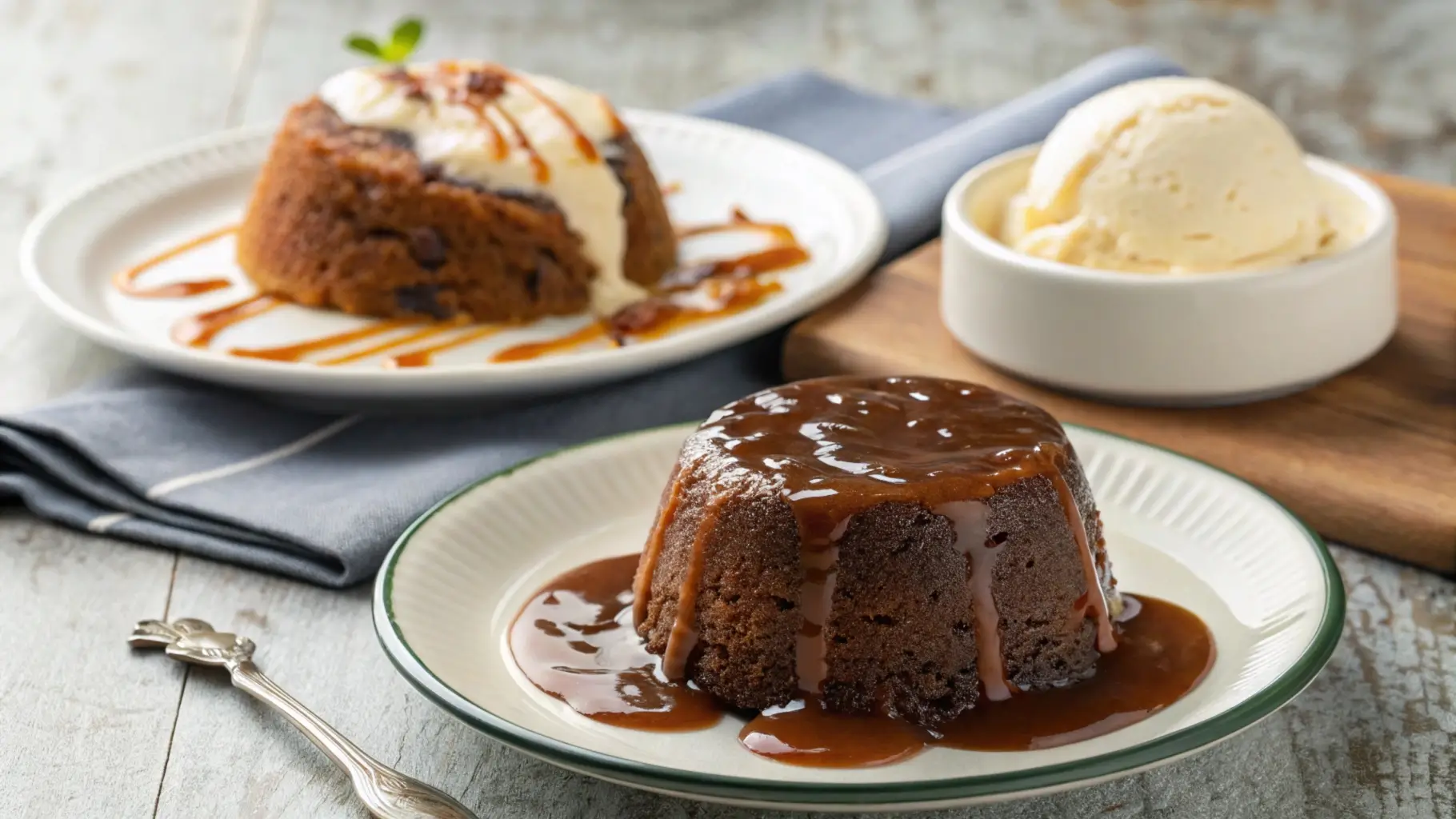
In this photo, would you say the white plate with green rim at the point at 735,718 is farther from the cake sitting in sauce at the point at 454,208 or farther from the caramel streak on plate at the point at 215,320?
the caramel streak on plate at the point at 215,320

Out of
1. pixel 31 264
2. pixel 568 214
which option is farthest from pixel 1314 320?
pixel 31 264

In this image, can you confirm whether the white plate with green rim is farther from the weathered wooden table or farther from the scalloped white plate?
the scalloped white plate

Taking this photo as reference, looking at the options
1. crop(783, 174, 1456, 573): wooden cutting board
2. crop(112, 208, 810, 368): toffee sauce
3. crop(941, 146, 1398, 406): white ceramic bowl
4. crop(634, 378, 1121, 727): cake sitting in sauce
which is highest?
crop(634, 378, 1121, 727): cake sitting in sauce

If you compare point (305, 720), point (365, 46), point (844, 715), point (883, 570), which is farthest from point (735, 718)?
point (365, 46)

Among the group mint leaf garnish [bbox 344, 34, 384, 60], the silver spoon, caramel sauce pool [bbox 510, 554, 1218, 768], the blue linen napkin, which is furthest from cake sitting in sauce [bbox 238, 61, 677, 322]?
caramel sauce pool [bbox 510, 554, 1218, 768]

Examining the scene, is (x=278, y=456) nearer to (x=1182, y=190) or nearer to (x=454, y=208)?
(x=454, y=208)

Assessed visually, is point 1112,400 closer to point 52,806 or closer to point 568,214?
point 568,214
